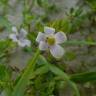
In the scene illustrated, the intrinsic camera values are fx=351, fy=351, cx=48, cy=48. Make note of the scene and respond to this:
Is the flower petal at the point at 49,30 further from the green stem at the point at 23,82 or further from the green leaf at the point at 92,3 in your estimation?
the green leaf at the point at 92,3

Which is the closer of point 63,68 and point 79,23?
point 63,68

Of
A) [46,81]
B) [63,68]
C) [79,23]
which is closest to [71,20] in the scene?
[79,23]

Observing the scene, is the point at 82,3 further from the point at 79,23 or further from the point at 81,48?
the point at 81,48

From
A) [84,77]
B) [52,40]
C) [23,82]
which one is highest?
[52,40]

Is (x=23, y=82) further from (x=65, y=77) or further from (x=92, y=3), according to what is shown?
(x=92, y=3)

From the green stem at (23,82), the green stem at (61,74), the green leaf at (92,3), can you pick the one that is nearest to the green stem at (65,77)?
the green stem at (61,74)

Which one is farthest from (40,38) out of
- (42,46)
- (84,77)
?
(84,77)

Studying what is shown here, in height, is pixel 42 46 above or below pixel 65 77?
above

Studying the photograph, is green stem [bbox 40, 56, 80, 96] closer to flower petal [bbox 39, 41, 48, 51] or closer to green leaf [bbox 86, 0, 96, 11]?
flower petal [bbox 39, 41, 48, 51]

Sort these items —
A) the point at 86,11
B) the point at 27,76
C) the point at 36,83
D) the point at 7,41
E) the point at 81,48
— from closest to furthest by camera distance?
the point at 27,76, the point at 36,83, the point at 7,41, the point at 81,48, the point at 86,11
